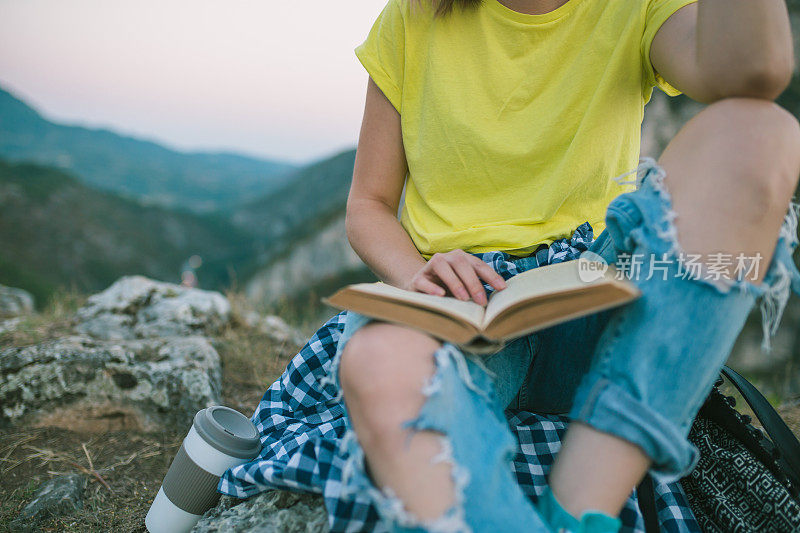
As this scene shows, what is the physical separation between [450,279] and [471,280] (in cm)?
4

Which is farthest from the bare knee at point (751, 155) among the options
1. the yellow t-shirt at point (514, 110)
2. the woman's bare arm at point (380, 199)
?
the woman's bare arm at point (380, 199)

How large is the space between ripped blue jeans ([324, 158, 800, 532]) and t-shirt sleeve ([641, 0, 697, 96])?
1.39ft

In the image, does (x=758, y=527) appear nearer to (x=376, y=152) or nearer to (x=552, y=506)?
(x=552, y=506)

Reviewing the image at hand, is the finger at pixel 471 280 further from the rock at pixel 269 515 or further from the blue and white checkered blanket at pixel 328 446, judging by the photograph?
the rock at pixel 269 515

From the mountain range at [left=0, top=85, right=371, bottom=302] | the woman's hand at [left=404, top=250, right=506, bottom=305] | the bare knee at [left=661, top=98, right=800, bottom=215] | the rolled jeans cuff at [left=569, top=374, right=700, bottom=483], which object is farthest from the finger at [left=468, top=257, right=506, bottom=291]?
the mountain range at [left=0, top=85, right=371, bottom=302]

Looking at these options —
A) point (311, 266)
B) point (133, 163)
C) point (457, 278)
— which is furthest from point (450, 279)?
point (133, 163)

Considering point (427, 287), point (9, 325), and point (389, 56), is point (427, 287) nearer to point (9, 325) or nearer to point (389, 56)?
point (389, 56)

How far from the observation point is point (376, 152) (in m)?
1.65

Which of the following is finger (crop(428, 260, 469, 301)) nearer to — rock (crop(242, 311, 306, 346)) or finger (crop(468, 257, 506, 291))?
finger (crop(468, 257, 506, 291))

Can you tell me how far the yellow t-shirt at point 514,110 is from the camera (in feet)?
4.64

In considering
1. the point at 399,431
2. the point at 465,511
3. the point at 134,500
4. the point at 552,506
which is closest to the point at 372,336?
the point at 399,431

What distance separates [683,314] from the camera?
3.23 ft

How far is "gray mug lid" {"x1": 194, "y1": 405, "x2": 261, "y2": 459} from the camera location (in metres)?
1.37

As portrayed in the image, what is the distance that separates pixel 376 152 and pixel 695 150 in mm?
875
